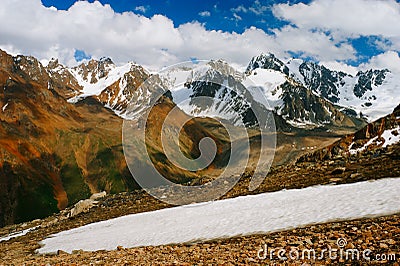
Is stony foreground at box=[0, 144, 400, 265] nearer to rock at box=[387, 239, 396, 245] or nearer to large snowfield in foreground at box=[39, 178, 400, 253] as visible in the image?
rock at box=[387, 239, 396, 245]

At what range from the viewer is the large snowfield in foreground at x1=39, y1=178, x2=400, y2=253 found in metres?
18.9

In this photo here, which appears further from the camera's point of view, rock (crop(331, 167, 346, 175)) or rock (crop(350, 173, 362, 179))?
rock (crop(331, 167, 346, 175))

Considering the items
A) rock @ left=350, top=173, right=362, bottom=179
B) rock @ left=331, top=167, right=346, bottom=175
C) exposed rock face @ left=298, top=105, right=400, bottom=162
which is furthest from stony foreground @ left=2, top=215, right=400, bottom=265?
exposed rock face @ left=298, top=105, right=400, bottom=162

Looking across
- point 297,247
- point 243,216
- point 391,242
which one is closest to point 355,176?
point 243,216

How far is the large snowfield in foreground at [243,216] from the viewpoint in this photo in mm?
18922

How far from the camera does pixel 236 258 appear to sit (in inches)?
527

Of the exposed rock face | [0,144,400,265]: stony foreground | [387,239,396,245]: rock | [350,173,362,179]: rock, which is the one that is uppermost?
the exposed rock face

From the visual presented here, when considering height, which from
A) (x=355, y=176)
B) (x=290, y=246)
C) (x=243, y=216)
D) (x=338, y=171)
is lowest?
(x=243, y=216)

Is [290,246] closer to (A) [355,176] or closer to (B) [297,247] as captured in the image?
(B) [297,247]

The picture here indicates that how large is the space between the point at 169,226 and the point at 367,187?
41.8 feet

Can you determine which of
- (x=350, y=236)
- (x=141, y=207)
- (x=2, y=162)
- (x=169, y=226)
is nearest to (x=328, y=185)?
(x=169, y=226)

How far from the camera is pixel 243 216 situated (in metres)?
23.4

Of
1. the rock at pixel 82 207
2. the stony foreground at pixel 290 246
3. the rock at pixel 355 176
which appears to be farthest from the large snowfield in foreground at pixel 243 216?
the rock at pixel 82 207

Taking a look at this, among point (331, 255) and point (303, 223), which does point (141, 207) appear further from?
point (331, 255)
